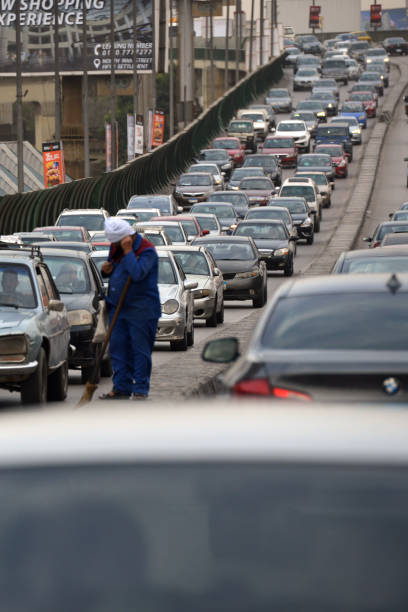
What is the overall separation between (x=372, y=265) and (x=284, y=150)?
67955mm

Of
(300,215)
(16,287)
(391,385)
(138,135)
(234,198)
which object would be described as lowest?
(300,215)

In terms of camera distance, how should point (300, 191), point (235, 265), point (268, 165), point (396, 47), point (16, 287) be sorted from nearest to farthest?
point (16, 287)
point (235, 265)
point (300, 191)
point (268, 165)
point (396, 47)

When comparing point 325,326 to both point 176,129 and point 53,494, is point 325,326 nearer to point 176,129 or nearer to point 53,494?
point 53,494

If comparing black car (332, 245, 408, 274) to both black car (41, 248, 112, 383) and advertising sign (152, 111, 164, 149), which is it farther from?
advertising sign (152, 111, 164, 149)

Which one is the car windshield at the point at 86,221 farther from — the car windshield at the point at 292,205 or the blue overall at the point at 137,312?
the blue overall at the point at 137,312

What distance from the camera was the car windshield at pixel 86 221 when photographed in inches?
1566

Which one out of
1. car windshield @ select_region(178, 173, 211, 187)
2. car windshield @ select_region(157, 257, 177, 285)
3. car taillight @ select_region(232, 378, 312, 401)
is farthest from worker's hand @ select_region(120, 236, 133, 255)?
car windshield @ select_region(178, 173, 211, 187)

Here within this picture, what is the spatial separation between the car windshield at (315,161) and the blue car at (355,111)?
75.6ft

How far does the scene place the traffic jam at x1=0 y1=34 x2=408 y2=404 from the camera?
7.20m

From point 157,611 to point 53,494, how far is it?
32 centimetres

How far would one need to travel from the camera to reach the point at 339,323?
25.1 ft

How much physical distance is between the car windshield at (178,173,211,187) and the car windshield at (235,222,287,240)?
19.3 m

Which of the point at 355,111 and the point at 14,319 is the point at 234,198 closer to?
the point at 14,319

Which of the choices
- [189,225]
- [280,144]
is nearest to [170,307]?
[189,225]
